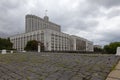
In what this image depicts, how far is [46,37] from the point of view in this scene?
258ft

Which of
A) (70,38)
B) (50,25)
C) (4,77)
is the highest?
(50,25)

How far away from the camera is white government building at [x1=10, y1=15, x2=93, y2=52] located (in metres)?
80.2

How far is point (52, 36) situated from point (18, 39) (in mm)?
23800

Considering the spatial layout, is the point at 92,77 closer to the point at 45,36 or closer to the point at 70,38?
the point at 45,36

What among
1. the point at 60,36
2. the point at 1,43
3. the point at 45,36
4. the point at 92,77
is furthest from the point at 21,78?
the point at 60,36

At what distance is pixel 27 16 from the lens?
96875 millimetres

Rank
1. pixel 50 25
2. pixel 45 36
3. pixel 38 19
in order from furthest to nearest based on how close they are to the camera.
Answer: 1. pixel 50 25
2. pixel 38 19
3. pixel 45 36

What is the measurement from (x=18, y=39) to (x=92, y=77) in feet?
304

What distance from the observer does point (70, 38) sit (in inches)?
3846

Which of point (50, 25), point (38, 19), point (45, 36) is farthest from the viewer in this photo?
point (50, 25)

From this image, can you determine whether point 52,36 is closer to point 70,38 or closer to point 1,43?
point 70,38

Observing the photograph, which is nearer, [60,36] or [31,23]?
[60,36]

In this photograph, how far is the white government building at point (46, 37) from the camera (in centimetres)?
8019

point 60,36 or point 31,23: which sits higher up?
point 31,23
